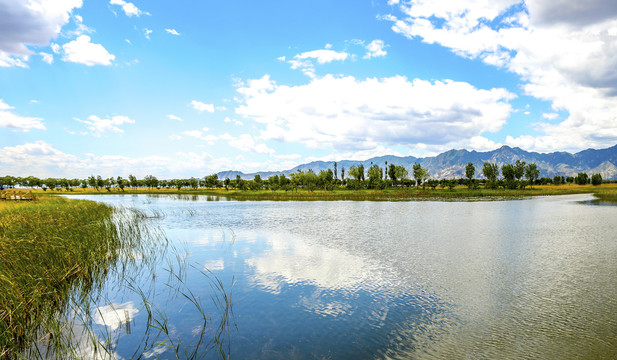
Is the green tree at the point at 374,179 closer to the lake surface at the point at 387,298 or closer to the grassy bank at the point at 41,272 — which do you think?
the lake surface at the point at 387,298

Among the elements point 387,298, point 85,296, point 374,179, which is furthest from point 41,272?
point 374,179

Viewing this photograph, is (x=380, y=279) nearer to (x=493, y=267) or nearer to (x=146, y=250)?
(x=493, y=267)

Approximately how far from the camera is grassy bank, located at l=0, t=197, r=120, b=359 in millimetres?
9195

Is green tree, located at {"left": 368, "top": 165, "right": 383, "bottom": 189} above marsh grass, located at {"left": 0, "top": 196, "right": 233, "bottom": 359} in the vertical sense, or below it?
above

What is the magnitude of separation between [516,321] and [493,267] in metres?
7.94

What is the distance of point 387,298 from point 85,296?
42.1 ft

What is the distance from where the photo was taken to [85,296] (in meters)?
13.0

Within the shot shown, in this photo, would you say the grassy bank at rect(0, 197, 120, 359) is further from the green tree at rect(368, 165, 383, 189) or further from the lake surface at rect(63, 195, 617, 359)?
the green tree at rect(368, 165, 383, 189)

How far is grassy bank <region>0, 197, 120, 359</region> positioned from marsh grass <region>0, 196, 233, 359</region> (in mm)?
34

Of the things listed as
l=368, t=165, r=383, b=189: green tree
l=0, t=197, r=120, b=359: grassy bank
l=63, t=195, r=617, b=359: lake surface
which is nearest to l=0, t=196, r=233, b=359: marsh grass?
l=0, t=197, r=120, b=359: grassy bank

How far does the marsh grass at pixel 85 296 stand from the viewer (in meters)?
9.18

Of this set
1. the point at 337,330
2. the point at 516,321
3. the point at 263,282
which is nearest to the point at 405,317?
the point at 337,330

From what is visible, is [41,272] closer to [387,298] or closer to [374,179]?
[387,298]

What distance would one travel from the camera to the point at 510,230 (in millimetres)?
31875
